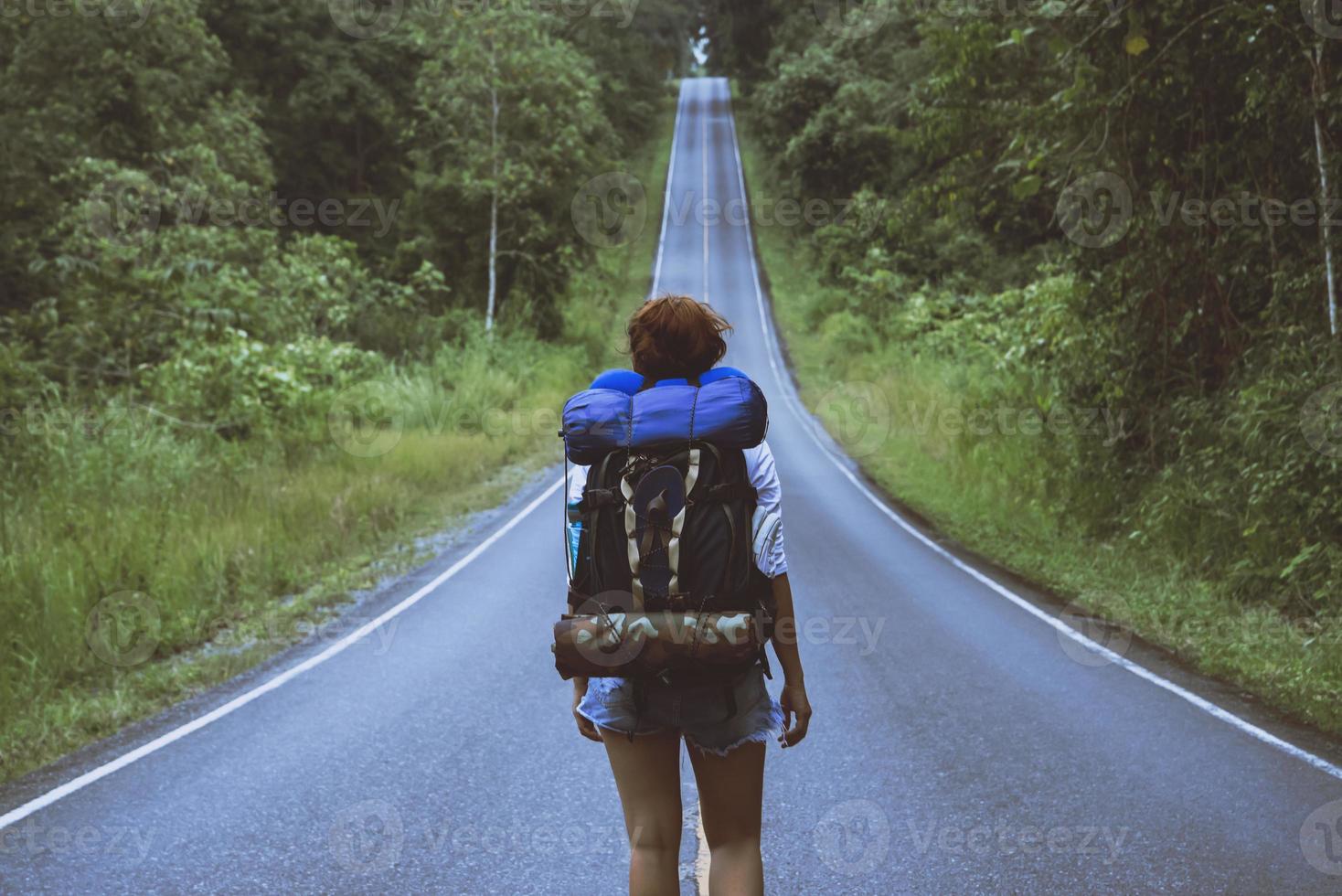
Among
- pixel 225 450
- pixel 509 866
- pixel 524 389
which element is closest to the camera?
pixel 509 866

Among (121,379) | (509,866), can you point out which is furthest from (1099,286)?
(121,379)

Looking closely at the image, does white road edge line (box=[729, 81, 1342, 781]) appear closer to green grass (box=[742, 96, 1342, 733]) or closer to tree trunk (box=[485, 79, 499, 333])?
green grass (box=[742, 96, 1342, 733])

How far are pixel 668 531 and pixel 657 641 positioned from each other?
10.3 inches

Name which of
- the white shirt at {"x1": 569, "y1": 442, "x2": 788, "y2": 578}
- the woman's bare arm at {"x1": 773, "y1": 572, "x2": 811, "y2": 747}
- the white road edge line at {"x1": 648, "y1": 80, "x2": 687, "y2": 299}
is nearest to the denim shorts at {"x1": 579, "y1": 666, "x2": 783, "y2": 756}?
the woman's bare arm at {"x1": 773, "y1": 572, "x2": 811, "y2": 747}

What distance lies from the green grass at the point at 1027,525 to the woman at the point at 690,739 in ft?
16.0

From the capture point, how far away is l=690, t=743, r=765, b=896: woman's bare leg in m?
2.82

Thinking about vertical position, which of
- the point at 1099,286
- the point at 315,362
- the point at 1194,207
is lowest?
the point at 315,362

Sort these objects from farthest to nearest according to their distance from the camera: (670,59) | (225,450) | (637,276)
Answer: (670,59)
(637,276)
(225,450)

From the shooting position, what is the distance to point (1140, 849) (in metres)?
4.51

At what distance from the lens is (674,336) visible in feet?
9.55

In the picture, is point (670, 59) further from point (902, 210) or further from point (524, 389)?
point (902, 210)

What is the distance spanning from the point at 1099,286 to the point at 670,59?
317 ft

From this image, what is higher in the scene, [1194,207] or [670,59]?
[670,59]

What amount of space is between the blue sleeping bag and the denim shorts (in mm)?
596
